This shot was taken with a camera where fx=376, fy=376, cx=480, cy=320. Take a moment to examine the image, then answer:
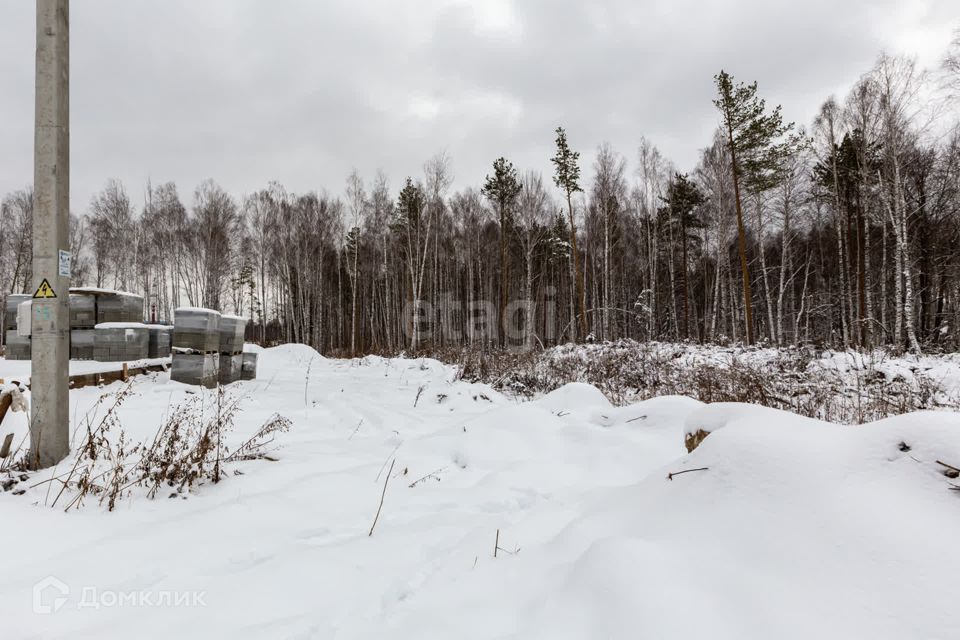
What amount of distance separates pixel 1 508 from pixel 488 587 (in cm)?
275

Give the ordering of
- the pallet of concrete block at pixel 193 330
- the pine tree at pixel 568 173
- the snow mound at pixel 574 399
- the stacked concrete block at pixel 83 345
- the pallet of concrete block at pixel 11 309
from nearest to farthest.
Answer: the snow mound at pixel 574 399, the pallet of concrete block at pixel 193 330, the stacked concrete block at pixel 83 345, the pallet of concrete block at pixel 11 309, the pine tree at pixel 568 173

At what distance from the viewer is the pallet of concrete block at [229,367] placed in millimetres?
7078

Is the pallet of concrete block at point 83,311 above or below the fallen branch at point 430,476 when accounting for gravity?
above

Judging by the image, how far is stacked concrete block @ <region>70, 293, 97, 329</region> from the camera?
659 cm

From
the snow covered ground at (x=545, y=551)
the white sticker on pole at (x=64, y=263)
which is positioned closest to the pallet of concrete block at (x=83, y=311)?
the white sticker on pole at (x=64, y=263)

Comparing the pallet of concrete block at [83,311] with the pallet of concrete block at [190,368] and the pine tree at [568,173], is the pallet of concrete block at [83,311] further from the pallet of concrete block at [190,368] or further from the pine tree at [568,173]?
the pine tree at [568,173]

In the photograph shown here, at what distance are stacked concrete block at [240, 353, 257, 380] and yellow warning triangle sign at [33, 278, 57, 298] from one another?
546 centimetres

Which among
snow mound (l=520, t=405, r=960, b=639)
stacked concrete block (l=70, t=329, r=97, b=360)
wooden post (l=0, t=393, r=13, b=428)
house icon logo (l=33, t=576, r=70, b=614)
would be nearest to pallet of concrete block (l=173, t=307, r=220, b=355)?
stacked concrete block (l=70, t=329, r=97, b=360)

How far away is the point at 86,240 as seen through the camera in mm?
24500

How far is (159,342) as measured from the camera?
737 centimetres

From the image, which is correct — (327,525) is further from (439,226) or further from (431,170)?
(439,226)

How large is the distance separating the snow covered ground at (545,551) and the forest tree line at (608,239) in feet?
35.1

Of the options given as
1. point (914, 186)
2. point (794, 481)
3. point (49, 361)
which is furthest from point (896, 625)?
point (914, 186)

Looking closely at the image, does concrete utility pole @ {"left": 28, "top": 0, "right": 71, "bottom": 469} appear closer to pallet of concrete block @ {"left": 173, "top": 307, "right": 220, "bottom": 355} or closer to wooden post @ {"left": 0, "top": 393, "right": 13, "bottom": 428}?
wooden post @ {"left": 0, "top": 393, "right": 13, "bottom": 428}
